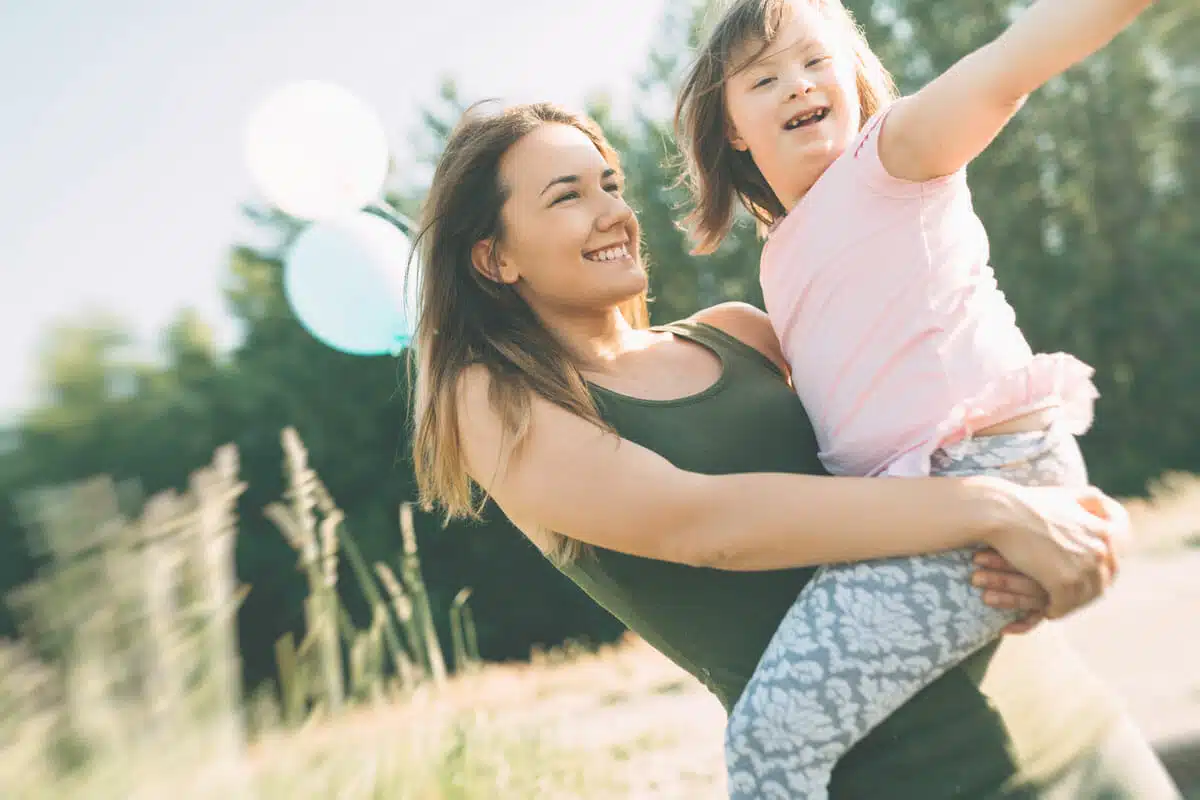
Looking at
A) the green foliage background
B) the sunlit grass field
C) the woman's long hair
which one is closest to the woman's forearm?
the woman's long hair

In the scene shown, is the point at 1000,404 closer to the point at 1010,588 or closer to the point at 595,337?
the point at 1010,588

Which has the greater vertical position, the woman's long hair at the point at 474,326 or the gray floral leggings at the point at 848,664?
the woman's long hair at the point at 474,326

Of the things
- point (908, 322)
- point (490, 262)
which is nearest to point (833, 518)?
point (908, 322)

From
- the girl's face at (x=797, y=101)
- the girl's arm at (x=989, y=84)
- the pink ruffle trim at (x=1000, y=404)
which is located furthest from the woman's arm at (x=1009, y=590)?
the girl's face at (x=797, y=101)

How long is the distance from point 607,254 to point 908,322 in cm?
61

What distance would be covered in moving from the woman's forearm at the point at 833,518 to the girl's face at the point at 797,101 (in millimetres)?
514

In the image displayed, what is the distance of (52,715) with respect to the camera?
54.6 inches

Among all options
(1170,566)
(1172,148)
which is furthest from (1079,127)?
(1170,566)

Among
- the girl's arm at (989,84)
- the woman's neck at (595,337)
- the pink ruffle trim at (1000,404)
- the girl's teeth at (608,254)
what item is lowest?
the pink ruffle trim at (1000,404)

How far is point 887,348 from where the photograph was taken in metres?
1.48

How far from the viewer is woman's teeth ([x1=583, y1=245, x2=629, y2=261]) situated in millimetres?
1880

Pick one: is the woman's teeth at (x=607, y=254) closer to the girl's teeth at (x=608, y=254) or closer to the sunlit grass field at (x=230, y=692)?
the girl's teeth at (x=608, y=254)

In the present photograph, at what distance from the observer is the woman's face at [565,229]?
1.87 meters

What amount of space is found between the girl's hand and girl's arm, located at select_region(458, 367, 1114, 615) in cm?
2
